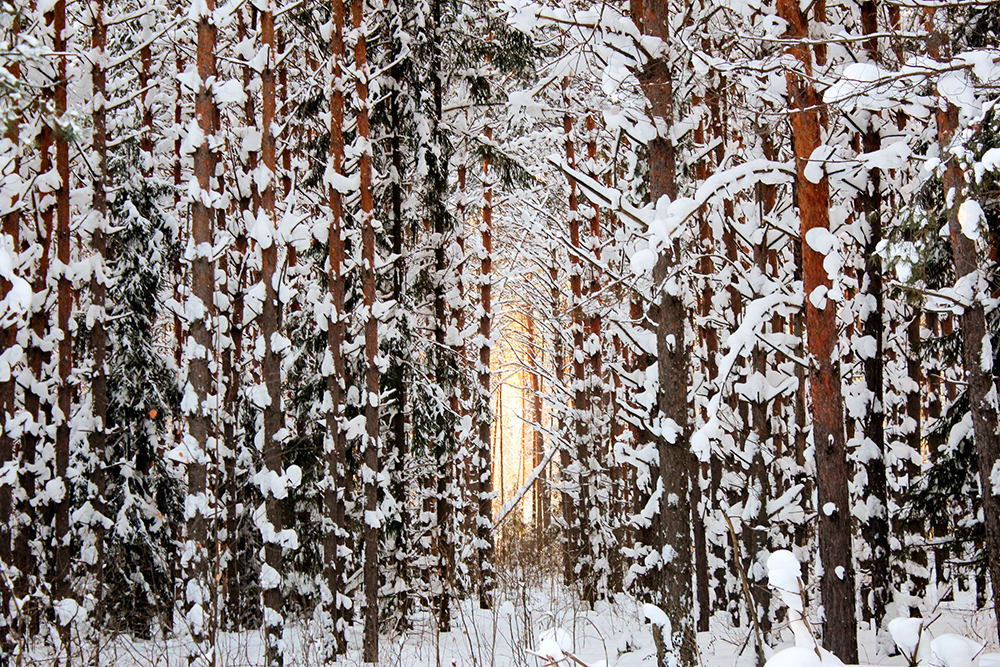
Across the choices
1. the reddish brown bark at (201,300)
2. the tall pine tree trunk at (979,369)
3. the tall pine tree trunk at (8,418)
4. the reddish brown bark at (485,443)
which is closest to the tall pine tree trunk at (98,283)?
the tall pine tree trunk at (8,418)

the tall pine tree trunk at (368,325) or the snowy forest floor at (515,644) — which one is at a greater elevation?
the tall pine tree trunk at (368,325)

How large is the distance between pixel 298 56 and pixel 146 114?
4345 mm

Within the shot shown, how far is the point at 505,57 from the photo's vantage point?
37.2 feet

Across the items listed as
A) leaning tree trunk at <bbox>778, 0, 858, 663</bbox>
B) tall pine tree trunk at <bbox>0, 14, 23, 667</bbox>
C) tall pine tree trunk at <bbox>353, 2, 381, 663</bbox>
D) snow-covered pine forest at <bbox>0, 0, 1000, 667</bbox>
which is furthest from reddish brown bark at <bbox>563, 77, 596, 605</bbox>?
tall pine tree trunk at <bbox>0, 14, 23, 667</bbox>

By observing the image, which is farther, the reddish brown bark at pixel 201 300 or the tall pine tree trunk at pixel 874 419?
the tall pine tree trunk at pixel 874 419

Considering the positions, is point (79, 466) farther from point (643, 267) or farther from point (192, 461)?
point (643, 267)

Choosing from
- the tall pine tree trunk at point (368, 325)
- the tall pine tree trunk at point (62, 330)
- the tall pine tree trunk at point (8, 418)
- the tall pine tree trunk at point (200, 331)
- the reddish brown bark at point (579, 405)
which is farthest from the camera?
the reddish brown bark at point (579, 405)

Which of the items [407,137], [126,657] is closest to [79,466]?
[126,657]

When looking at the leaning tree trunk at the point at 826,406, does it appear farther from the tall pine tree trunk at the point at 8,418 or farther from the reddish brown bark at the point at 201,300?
the tall pine tree trunk at the point at 8,418

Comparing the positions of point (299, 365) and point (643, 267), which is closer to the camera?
point (643, 267)

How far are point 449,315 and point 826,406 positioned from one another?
7872 millimetres

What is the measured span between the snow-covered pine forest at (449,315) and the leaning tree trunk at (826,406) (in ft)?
0.14

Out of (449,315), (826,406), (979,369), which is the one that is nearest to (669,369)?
(826,406)

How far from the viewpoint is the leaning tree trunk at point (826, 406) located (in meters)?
7.11
